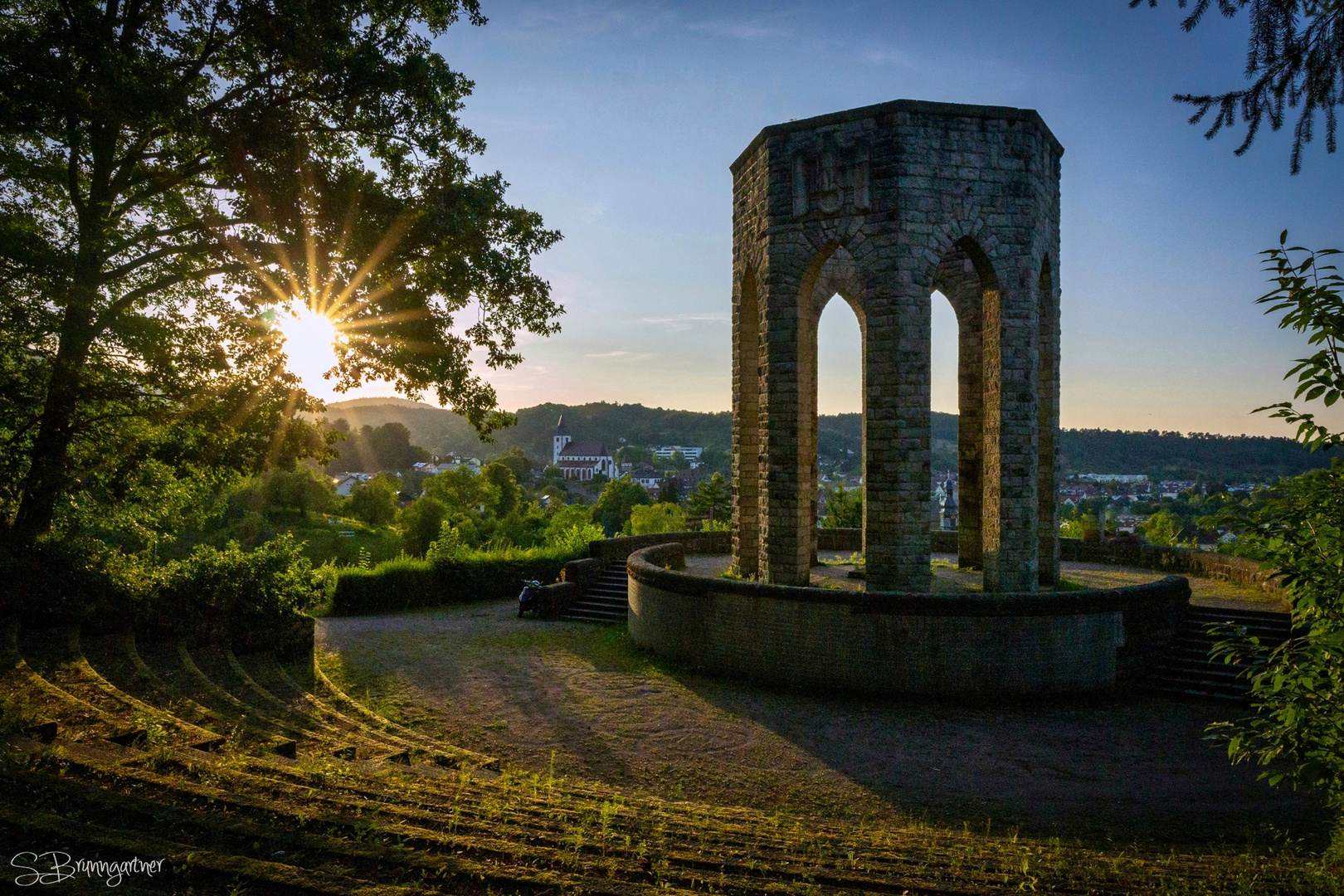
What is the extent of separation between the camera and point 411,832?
3768 mm

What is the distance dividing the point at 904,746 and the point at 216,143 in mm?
10767

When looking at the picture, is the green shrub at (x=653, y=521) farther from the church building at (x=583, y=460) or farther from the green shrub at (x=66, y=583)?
the church building at (x=583, y=460)

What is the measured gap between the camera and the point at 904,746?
26.4 ft

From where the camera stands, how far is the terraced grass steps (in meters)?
3.27

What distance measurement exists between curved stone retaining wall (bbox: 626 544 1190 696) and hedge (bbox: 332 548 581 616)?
9.31 metres

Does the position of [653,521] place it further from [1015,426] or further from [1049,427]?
[1015,426]

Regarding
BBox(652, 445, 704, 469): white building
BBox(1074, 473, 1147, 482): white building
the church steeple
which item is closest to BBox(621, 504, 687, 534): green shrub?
BBox(1074, 473, 1147, 482): white building

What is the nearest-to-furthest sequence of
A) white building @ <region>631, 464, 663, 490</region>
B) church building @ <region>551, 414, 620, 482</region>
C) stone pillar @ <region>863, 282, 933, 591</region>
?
stone pillar @ <region>863, 282, 933, 591</region>, white building @ <region>631, 464, 663, 490</region>, church building @ <region>551, 414, 620, 482</region>

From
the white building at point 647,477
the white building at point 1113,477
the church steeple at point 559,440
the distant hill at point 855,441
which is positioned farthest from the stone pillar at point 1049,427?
the church steeple at point 559,440

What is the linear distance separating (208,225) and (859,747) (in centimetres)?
1109

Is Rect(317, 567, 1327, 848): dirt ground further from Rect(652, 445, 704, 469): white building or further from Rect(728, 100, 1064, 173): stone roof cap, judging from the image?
Rect(652, 445, 704, 469): white building

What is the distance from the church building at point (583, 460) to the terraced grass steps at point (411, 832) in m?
117

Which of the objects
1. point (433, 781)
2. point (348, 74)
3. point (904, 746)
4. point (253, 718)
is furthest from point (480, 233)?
point (904, 746)

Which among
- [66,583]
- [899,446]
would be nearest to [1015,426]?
[899,446]
